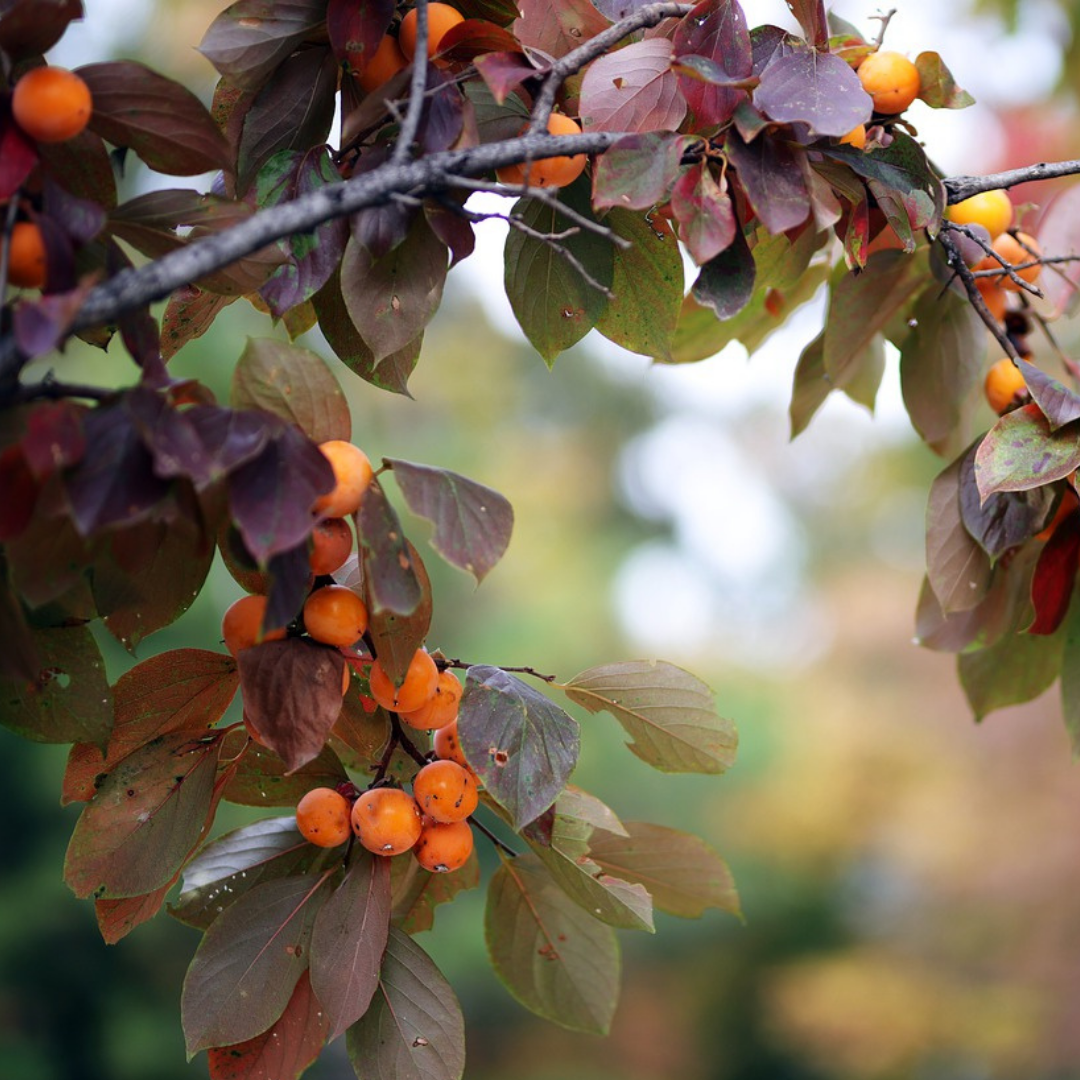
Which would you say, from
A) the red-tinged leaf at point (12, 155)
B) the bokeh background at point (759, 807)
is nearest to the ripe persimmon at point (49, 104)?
the red-tinged leaf at point (12, 155)

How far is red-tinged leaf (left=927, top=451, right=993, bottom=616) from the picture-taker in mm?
604

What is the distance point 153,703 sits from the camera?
521 millimetres

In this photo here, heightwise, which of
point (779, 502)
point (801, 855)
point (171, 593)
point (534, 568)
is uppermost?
point (171, 593)

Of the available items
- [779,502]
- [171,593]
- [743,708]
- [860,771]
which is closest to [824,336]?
[171,593]

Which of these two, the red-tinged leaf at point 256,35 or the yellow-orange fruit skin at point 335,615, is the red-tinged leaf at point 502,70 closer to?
the red-tinged leaf at point 256,35

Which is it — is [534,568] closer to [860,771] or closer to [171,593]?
[860,771]

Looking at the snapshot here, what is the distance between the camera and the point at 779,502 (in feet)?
24.6

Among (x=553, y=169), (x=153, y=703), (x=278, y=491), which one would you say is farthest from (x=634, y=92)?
(x=153, y=703)

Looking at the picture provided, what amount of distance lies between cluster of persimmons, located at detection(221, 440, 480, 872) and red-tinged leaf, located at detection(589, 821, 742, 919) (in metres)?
0.09

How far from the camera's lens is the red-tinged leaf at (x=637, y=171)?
461 mm

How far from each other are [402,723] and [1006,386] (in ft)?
1.33

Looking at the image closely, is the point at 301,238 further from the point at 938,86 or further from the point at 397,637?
the point at 938,86

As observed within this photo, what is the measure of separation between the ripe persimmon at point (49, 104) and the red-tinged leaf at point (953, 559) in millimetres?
457

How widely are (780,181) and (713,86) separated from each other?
0.06 metres
